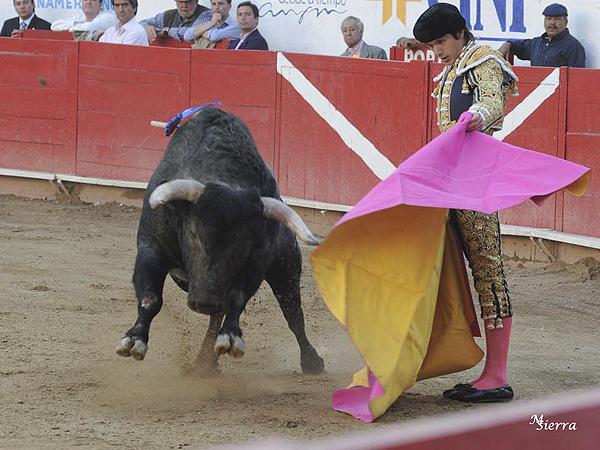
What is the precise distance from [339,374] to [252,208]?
93 centimetres

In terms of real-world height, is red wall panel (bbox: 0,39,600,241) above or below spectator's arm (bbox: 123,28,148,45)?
below

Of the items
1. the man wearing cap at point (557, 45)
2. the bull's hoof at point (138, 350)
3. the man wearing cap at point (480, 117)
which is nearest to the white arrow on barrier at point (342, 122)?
the man wearing cap at point (557, 45)

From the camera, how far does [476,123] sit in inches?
122

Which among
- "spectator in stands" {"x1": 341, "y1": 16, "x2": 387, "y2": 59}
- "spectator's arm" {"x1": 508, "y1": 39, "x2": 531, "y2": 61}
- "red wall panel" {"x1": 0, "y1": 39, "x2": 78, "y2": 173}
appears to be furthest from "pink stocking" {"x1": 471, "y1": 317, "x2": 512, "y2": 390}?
"red wall panel" {"x1": 0, "y1": 39, "x2": 78, "y2": 173}

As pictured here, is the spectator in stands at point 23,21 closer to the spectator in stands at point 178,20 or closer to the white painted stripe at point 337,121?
the spectator in stands at point 178,20

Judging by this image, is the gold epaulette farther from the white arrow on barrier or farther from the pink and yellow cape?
the white arrow on barrier

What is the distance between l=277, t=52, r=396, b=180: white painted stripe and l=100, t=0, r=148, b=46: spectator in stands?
4.65 ft

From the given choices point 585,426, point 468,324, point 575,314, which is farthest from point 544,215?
point 585,426

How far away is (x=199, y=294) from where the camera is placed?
3.14 m

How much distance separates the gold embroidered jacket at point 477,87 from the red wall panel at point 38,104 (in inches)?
209

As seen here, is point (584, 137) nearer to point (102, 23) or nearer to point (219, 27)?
point (219, 27)

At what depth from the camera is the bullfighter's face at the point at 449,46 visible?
318 cm

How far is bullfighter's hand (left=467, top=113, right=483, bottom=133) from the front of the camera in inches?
121

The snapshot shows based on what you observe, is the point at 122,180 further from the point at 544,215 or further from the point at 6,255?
the point at 544,215
